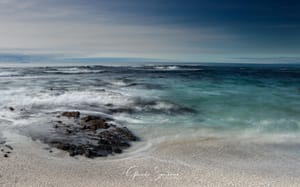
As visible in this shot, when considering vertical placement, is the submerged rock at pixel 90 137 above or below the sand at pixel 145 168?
above

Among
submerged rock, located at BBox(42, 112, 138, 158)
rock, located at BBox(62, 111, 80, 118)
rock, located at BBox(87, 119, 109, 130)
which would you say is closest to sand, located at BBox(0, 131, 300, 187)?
submerged rock, located at BBox(42, 112, 138, 158)

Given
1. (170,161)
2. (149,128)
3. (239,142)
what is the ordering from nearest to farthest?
(170,161) < (239,142) < (149,128)

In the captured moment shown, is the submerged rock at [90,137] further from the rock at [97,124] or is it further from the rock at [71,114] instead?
the rock at [71,114]

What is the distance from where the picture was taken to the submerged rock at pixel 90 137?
31.6 feet

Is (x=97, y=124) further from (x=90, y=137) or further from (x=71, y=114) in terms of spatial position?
(x=71, y=114)

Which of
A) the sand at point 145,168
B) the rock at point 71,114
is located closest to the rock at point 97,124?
the rock at point 71,114

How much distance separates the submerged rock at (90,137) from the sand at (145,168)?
415 mm

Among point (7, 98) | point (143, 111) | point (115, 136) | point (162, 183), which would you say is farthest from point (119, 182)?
point (7, 98)

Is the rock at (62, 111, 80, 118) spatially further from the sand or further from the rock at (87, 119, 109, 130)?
the sand

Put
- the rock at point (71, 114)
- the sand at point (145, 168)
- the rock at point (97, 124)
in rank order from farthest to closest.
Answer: the rock at point (71, 114)
the rock at point (97, 124)
the sand at point (145, 168)

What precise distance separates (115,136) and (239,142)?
4.85 m

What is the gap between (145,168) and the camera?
26.9 ft

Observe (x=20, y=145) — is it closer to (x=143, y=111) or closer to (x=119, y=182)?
(x=119, y=182)

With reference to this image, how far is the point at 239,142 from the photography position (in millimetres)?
11148
